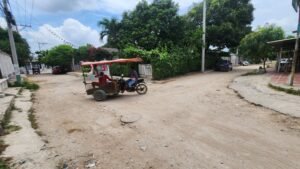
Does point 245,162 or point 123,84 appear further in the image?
point 123,84

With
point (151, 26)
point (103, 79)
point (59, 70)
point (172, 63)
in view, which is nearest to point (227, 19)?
point (151, 26)

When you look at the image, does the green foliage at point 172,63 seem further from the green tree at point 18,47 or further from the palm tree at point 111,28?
the green tree at point 18,47

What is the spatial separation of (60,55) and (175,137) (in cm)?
3072

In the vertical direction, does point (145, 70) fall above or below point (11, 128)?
above

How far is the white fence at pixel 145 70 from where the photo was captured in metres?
16.3

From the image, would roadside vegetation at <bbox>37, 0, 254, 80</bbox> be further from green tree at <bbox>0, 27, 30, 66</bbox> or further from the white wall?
green tree at <bbox>0, 27, 30, 66</bbox>

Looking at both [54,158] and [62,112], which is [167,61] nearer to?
[62,112]

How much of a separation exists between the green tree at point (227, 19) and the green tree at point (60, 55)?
20580 millimetres

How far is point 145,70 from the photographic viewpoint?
1681cm

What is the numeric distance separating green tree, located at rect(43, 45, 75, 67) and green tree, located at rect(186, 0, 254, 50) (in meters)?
20.6

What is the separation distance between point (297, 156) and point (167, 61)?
13109 millimetres

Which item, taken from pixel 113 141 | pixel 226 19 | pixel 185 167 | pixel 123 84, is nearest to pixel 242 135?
pixel 185 167

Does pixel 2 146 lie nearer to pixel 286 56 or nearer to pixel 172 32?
pixel 172 32

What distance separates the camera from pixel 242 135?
4434 millimetres
